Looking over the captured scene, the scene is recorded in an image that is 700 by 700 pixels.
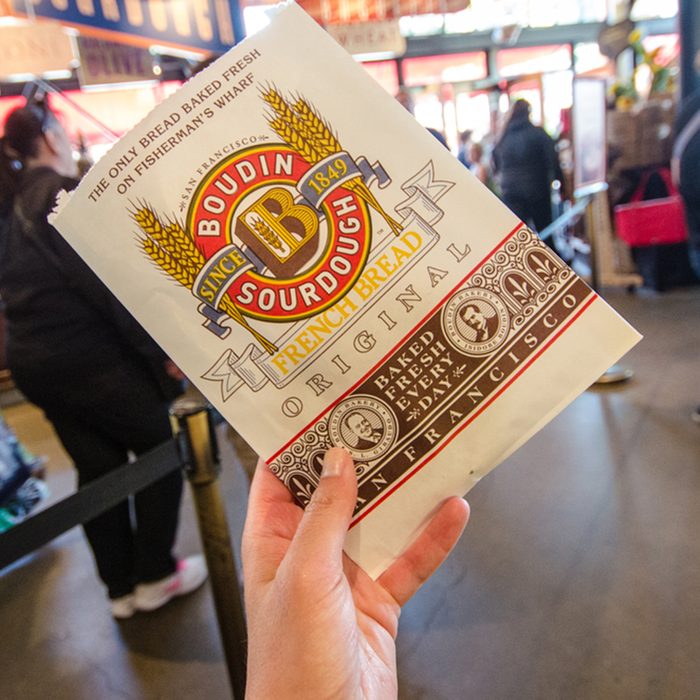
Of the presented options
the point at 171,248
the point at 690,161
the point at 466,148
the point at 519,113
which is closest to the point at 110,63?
the point at 519,113

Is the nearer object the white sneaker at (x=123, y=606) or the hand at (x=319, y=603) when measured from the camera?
the hand at (x=319, y=603)

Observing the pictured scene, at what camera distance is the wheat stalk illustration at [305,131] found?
550 mm

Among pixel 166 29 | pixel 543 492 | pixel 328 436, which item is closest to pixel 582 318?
pixel 328 436

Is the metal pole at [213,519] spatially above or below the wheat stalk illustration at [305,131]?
below

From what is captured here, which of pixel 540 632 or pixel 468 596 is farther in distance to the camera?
pixel 468 596

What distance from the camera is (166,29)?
2.62 metres

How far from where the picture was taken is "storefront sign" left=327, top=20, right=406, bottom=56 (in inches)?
153

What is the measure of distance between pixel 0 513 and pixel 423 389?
221 cm

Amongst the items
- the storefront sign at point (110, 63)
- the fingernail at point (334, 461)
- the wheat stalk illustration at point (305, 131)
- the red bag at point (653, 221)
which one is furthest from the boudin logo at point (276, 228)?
the red bag at point (653, 221)

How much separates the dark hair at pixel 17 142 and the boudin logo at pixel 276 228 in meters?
1.15

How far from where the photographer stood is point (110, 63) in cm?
301

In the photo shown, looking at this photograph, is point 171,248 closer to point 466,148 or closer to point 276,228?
point 276,228

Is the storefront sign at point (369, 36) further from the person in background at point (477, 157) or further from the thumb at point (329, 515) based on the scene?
the thumb at point (329, 515)

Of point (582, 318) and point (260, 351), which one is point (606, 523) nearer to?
point (582, 318)
